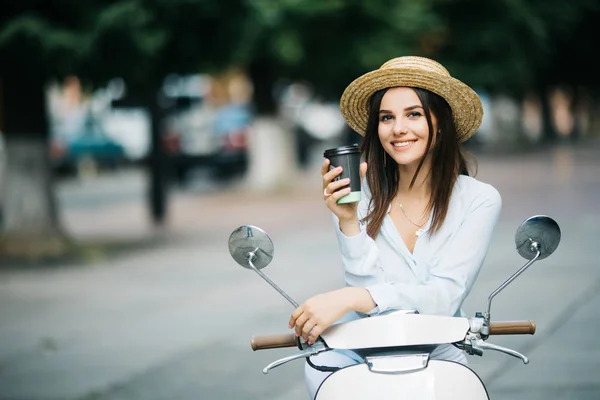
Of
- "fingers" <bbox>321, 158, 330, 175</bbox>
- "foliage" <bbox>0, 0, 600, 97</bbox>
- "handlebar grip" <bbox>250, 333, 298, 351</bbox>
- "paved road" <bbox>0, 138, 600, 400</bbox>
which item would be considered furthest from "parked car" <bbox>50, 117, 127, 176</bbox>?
"fingers" <bbox>321, 158, 330, 175</bbox>

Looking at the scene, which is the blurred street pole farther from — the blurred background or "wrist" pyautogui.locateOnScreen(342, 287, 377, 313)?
"wrist" pyautogui.locateOnScreen(342, 287, 377, 313)

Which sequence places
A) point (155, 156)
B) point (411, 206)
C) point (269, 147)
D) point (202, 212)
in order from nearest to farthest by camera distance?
point (411, 206) → point (155, 156) → point (202, 212) → point (269, 147)

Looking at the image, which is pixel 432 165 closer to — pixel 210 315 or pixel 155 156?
pixel 210 315

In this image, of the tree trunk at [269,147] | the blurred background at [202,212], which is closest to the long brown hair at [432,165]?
the blurred background at [202,212]

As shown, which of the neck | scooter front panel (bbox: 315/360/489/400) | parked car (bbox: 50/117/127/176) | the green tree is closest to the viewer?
scooter front panel (bbox: 315/360/489/400)

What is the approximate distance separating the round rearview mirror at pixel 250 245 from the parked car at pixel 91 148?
100 feet

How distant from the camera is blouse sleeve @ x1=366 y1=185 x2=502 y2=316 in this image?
2691mm

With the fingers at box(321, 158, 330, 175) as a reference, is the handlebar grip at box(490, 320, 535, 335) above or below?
below

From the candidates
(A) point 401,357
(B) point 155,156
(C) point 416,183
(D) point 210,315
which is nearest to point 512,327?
(A) point 401,357

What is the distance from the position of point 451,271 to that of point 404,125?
1.42 feet

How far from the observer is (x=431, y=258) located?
9.52ft

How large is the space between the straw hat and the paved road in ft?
9.08

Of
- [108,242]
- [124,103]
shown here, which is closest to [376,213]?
[108,242]

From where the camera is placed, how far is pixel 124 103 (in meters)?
14.8
